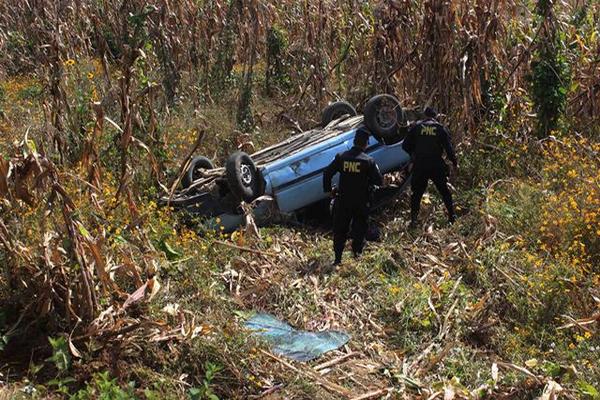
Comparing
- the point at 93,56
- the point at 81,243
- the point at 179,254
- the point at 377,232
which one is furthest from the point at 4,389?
the point at 93,56

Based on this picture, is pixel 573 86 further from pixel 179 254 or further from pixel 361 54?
pixel 179 254

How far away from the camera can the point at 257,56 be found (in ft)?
42.7

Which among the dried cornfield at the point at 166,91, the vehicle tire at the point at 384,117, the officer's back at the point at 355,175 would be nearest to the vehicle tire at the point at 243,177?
the dried cornfield at the point at 166,91

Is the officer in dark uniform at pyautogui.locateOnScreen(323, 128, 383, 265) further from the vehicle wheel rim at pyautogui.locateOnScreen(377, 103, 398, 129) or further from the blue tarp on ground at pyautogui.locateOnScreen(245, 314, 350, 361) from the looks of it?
the vehicle wheel rim at pyautogui.locateOnScreen(377, 103, 398, 129)

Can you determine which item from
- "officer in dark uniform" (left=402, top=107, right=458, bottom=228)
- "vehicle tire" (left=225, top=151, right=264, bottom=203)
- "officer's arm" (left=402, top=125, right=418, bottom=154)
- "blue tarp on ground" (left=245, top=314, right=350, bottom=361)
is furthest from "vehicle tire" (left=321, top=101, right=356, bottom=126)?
"blue tarp on ground" (left=245, top=314, right=350, bottom=361)

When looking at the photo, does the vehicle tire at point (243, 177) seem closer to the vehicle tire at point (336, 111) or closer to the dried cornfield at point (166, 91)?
the dried cornfield at point (166, 91)

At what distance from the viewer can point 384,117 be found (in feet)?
31.3

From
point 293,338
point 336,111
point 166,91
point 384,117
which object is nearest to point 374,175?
point 384,117

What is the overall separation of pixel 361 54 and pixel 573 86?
3.45m

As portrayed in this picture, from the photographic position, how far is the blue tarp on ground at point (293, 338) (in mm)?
5965

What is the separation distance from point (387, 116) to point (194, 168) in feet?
8.82

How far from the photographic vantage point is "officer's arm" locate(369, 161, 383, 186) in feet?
25.2

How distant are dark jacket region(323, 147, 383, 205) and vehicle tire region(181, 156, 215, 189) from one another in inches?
83.5

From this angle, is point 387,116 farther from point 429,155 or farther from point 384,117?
point 429,155
